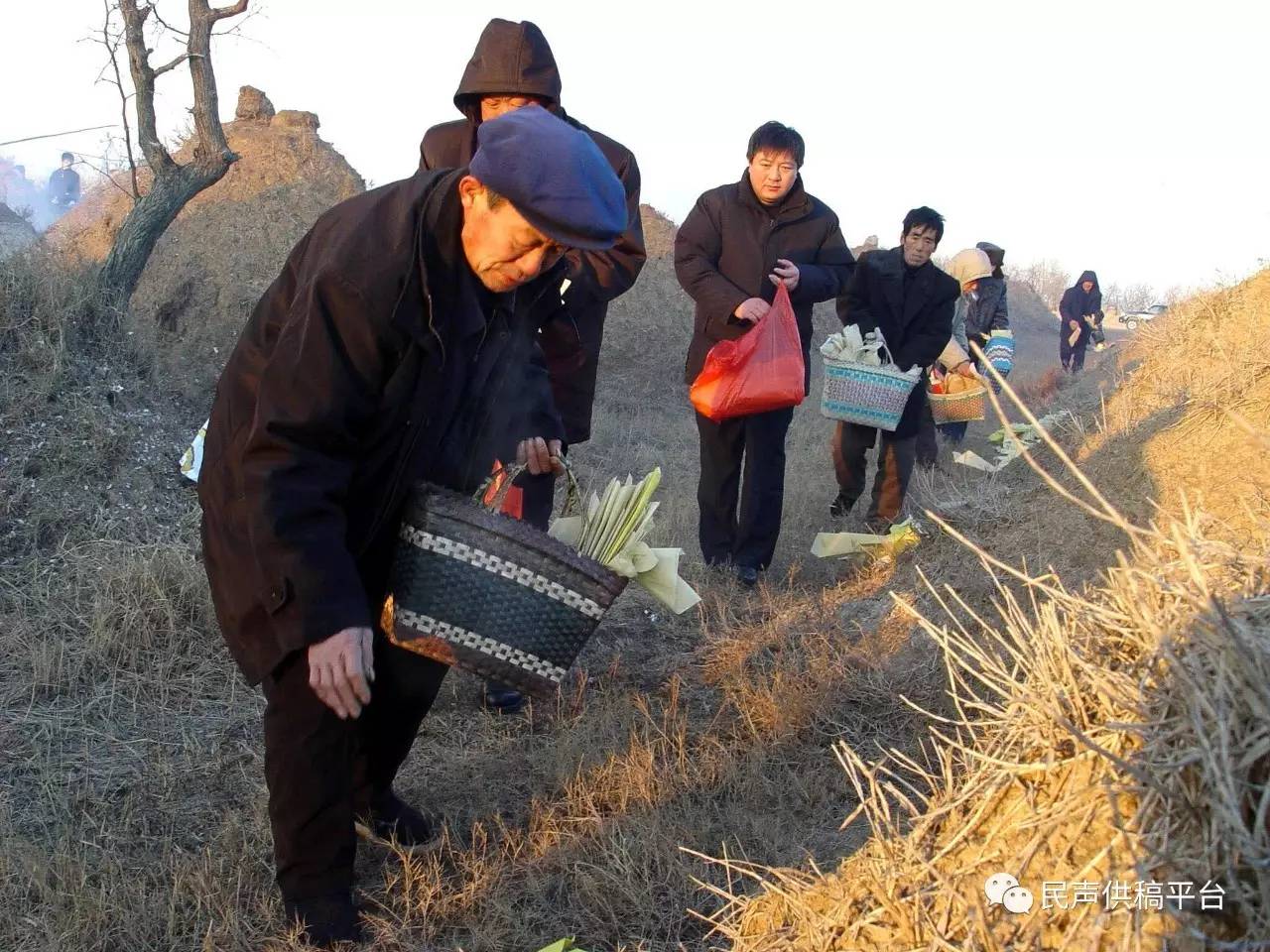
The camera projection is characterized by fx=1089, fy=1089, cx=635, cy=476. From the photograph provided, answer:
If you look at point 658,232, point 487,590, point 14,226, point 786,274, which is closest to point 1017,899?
point 487,590

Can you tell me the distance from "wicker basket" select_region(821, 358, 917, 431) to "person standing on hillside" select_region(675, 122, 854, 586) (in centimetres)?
74

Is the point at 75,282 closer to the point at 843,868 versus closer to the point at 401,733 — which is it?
the point at 401,733

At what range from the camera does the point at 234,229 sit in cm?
1112

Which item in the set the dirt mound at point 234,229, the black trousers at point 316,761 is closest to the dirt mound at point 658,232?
the dirt mound at point 234,229

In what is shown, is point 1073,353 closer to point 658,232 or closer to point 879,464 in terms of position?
point 658,232

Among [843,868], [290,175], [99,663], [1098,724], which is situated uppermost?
[290,175]

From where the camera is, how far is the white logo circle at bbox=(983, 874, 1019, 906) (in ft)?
5.18

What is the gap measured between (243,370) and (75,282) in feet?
13.6

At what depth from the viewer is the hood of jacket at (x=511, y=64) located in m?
3.37

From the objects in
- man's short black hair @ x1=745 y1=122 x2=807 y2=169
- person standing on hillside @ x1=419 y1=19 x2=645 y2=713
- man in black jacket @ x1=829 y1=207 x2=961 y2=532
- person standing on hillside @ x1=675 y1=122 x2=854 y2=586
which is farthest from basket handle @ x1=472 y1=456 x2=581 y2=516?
man in black jacket @ x1=829 y1=207 x2=961 y2=532

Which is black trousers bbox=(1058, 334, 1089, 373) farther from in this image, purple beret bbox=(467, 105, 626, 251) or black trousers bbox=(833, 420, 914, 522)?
purple beret bbox=(467, 105, 626, 251)

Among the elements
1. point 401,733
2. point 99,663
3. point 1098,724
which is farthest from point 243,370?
point 99,663

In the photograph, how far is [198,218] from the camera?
11227 mm

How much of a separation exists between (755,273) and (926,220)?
1621mm
